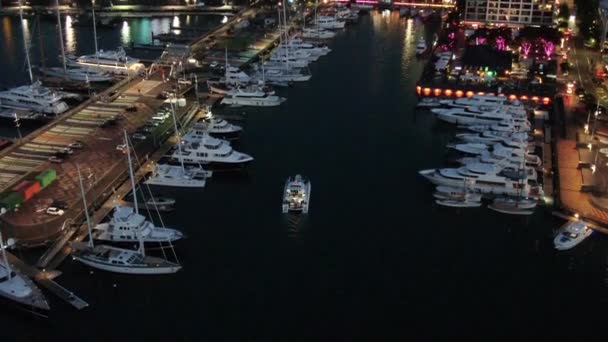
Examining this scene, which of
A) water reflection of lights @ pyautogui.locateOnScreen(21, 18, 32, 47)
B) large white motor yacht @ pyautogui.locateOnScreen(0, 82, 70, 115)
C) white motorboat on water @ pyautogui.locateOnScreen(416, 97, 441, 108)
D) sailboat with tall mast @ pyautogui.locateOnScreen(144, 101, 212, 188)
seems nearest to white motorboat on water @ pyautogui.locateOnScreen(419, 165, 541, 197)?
sailboat with tall mast @ pyautogui.locateOnScreen(144, 101, 212, 188)

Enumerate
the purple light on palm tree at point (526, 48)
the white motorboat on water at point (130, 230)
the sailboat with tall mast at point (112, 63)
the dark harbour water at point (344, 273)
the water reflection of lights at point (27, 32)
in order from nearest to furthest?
the dark harbour water at point (344, 273), the white motorboat on water at point (130, 230), the sailboat with tall mast at point (112, 63), the purple light on palm tree at point (526, 48), the water reflection of lights at point (27, 32)

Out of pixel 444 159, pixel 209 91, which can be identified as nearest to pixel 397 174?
pixel 444 159

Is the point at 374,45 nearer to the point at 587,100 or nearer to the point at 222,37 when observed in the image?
the point at 222,37

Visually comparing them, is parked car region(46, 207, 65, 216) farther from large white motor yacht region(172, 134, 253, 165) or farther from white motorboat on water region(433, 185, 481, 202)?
white motorboat on water region(433, 185, 481, 202)

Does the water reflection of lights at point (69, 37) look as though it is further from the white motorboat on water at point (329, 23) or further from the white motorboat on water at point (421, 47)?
the white motorboat on water at point (421, 47)

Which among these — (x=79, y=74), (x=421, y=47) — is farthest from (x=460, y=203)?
(x=421, y=47)

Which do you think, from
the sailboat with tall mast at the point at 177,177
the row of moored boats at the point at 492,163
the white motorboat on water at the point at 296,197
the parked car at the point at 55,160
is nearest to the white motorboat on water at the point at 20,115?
the parked car at the point at 55,160

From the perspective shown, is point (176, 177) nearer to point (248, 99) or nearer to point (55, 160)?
point (55, 160)
